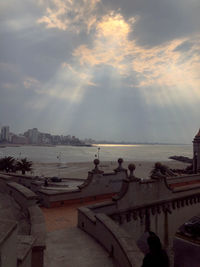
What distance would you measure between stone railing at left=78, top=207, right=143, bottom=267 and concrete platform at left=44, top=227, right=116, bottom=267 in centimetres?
26

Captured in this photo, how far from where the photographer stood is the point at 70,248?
7750 millimetres

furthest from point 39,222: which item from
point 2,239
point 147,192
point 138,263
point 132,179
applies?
point 147,192

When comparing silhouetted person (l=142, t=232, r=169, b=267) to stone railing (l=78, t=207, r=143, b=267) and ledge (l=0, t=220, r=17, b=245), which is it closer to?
stone railing (l=78, t=207, r=143, b=267)

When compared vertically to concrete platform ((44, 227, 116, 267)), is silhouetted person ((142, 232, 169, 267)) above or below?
above

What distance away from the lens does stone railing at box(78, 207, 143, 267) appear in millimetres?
6188

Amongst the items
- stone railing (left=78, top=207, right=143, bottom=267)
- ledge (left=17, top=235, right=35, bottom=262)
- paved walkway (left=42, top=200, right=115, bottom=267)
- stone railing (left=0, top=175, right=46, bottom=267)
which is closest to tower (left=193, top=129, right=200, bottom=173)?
paved walkway (left=42, top=200, right=115, bottom=267)

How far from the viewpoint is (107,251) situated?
25.5ft

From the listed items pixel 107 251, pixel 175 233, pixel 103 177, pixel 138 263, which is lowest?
pixel 175 233

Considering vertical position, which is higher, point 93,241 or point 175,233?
point 93,241

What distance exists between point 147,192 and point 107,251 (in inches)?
222

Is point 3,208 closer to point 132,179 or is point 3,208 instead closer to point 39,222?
point 39,222

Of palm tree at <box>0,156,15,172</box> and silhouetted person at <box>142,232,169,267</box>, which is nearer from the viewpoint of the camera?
silhouetted person at <box>142,232,169,267</box>

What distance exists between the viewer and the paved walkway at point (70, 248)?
22.5 feet

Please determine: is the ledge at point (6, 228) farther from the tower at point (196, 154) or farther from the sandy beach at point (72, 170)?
the sandy beach at point (72, 170)
